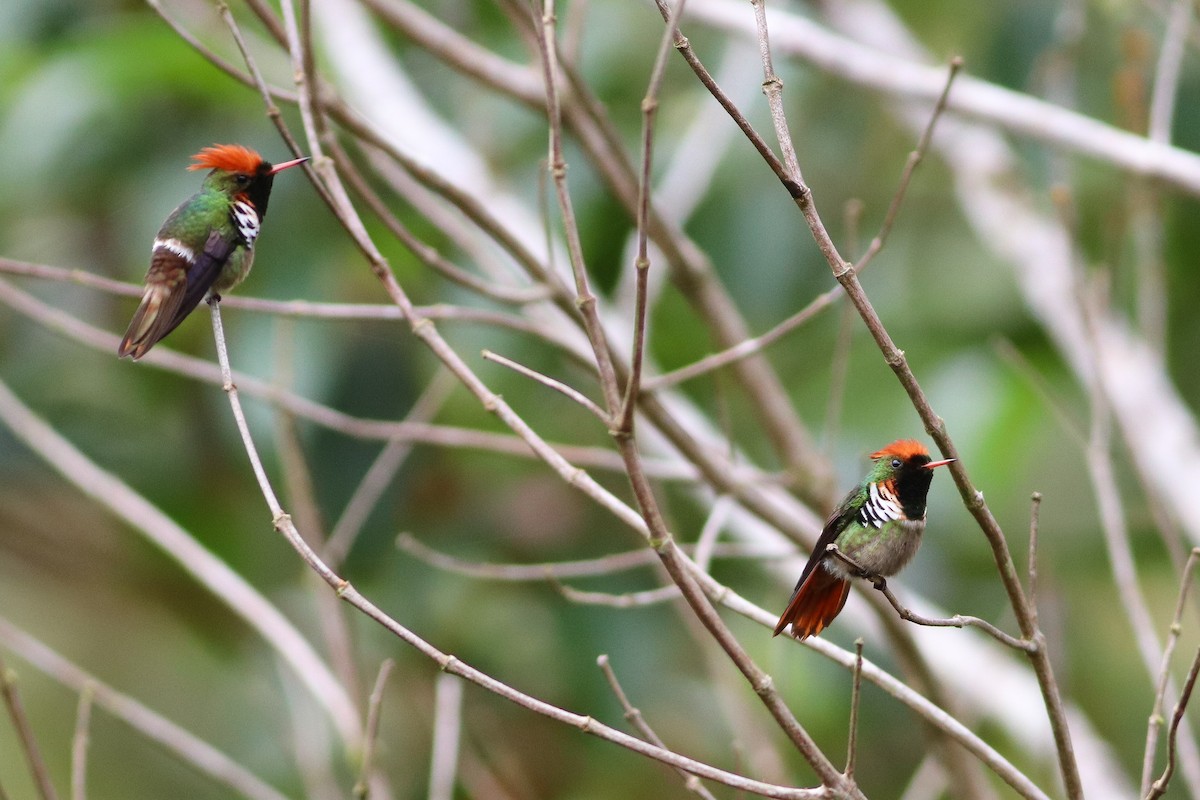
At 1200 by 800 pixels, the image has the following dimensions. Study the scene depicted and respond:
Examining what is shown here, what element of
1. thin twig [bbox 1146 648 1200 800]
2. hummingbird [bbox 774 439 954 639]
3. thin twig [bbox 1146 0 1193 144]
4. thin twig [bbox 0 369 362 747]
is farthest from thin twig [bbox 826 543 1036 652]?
thin twig [bbox 1146 0 1193 144]

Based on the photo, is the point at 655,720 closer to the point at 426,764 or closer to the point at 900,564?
the point at 426,764

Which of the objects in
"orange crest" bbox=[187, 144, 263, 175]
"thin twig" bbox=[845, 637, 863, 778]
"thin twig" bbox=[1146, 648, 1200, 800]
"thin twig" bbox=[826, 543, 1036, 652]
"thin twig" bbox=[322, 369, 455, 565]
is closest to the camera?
"thin twig" bbox=[826, 543, 1036, 652]

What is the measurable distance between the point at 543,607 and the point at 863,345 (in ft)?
5.94

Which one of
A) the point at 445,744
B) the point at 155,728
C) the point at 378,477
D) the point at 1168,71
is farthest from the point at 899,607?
the point at 378,477

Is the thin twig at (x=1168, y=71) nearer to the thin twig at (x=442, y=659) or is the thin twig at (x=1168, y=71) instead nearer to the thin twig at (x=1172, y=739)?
the thin twig at (x=1172, y=739)

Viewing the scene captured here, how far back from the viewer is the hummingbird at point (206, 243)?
149 centimetres

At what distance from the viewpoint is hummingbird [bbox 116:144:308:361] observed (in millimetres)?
1491

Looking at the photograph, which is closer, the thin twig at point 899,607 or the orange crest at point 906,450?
the thin twig at point 899,607

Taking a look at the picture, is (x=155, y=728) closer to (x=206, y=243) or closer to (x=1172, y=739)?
(x=206, y=243)

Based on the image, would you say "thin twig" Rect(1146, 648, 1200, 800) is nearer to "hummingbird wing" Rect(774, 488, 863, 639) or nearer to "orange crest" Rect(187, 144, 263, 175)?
"hummingbird wing" Rect(774, 488, 863, 639)

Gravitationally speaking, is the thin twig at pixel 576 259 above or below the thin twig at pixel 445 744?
above

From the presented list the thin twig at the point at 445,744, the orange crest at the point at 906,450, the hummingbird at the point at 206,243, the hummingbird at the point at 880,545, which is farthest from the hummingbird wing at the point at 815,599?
the thin twig at the point at 445,744

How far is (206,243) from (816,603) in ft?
2.84

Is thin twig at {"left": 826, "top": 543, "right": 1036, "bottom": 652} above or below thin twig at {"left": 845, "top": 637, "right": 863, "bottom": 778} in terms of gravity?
above
